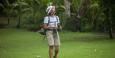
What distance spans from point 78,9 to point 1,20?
8.61m

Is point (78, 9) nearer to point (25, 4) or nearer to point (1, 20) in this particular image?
point (25, 4)

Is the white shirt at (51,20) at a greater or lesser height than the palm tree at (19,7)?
greater

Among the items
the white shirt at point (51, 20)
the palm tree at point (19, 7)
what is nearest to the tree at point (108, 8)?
the white shirt at point (51, 20)

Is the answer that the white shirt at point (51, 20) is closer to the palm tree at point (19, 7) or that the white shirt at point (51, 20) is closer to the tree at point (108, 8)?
the tree at point (108, 8)

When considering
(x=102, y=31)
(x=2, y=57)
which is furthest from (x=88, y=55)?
(x=102, y=31)

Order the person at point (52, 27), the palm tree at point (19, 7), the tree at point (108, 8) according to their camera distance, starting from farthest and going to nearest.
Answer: the palm tree at point (19, 7), the tree at point (108, 8), the person at point (52, 27)

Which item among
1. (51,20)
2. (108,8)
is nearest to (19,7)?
(108,8)

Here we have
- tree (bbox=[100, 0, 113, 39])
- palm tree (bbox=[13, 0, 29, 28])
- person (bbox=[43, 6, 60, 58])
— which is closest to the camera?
person (bbox=[43, 6, 60, 58])

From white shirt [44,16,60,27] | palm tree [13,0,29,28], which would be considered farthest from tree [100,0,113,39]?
palm tree [13,0,29,28]

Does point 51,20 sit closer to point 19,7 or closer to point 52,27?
point 52,27

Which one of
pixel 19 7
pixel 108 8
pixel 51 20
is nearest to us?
pixel 51 20

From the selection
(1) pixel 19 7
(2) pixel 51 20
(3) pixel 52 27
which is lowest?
(1) pixel 19 7

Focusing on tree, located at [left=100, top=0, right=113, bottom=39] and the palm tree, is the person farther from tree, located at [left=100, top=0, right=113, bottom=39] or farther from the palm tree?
the palm tree

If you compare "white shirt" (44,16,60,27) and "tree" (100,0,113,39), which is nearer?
"white shirt" (44,16,60,27)
